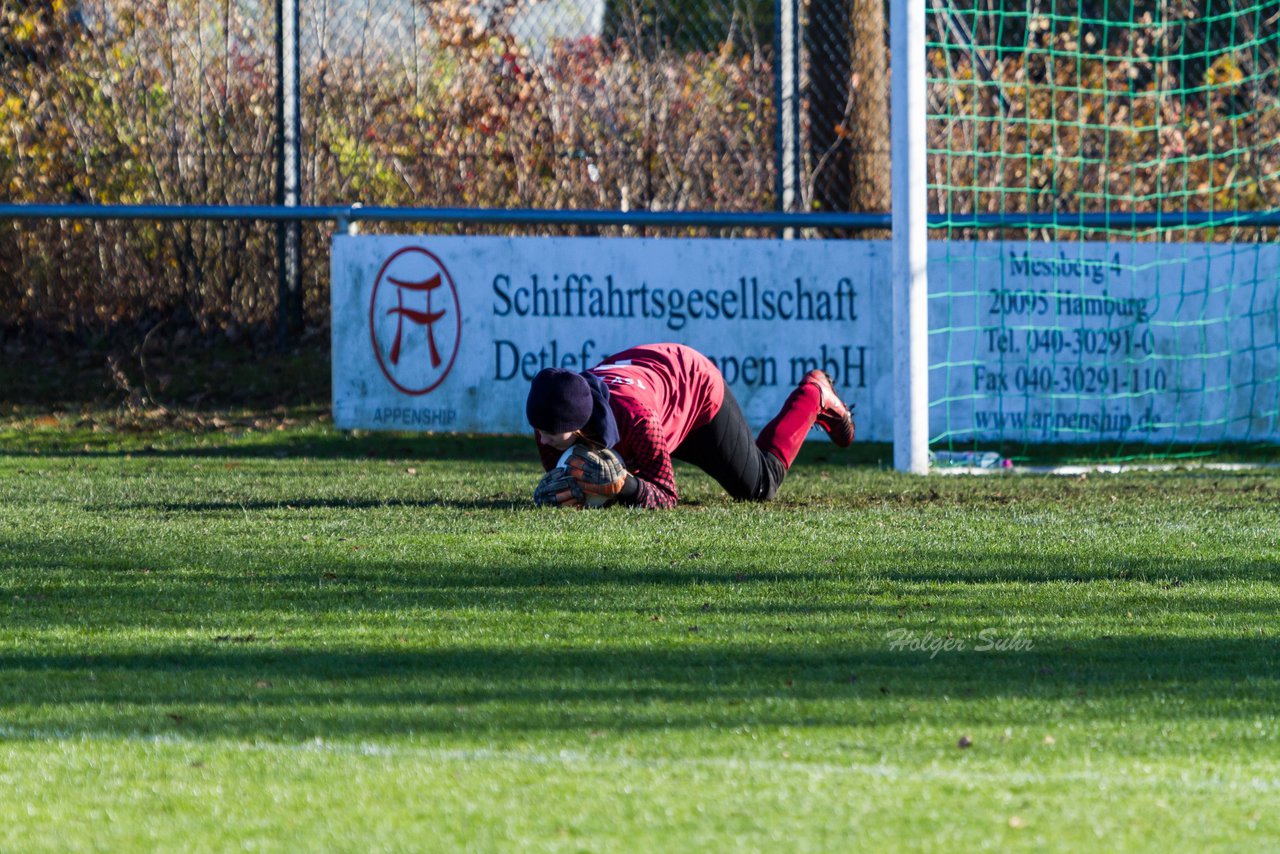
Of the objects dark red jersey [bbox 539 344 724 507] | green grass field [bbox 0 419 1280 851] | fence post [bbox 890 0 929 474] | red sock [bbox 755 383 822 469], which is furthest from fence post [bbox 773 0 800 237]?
green grass field [bbox 0 419 1280 851]

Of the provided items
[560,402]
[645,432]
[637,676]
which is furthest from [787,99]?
[637,676]

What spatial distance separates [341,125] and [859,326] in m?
5.09

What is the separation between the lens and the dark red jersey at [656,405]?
Result: 748cm

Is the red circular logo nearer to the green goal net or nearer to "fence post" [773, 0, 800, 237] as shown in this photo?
"fence post" [773, 0, 800, 237]

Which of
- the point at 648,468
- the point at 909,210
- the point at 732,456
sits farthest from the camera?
the point at 909,210

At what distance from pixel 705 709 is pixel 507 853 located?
1.13m

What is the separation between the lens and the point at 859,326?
37.1 ft

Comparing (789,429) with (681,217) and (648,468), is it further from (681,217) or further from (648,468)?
(681,217)

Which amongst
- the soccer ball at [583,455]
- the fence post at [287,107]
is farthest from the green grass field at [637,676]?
the fence post at [287,107]

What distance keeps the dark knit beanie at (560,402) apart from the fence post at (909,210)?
2.84 m

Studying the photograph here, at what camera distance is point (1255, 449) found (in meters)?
11.4

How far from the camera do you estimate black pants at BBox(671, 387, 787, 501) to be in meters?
8.05

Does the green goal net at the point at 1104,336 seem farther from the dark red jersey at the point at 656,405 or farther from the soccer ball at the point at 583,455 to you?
the soccer ball at the point at 583,455

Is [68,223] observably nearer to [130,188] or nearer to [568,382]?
[130,188]
